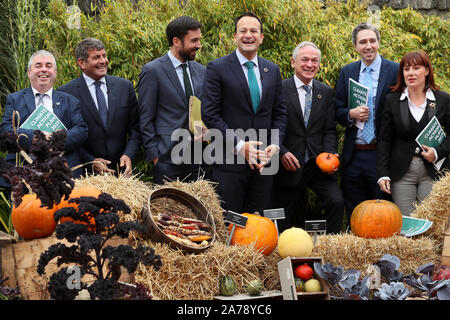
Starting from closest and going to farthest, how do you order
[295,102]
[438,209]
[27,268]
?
[27,268]
[438,209]
[295,102]

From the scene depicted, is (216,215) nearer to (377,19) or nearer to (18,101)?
(18,101)

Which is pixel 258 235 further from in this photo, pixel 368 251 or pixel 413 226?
pixel 413 226

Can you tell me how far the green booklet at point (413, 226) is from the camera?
427 cm

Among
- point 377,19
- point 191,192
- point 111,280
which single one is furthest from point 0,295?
point 377,19

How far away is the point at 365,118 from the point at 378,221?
1.14m

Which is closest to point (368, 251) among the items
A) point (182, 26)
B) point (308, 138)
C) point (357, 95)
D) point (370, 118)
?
point (308, 138)

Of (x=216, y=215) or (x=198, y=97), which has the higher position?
(x=198, y=97)

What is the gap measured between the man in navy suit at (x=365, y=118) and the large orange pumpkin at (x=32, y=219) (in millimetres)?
2782

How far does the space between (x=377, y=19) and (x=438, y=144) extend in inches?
104

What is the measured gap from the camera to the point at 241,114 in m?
4.51

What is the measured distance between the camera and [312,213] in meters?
5.76

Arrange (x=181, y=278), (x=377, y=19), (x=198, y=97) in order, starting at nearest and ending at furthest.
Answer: (x=181, y=278) → (x=198, y=97) → (x=377, y=19)

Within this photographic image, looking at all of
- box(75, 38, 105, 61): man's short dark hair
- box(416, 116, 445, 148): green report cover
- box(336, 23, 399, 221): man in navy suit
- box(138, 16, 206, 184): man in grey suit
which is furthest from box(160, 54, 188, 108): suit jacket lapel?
box(416, 116, 445, 148): green report cover

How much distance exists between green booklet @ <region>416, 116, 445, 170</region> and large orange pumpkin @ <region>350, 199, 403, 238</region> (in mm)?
703
